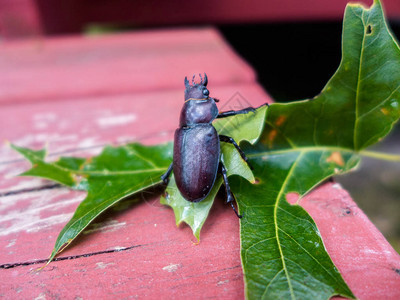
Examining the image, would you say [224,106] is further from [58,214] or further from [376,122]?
[58,214]

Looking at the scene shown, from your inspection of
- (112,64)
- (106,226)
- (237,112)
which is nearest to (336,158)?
(237,112)

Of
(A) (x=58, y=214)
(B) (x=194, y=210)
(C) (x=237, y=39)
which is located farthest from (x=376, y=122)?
(C) (x=237, y=39)

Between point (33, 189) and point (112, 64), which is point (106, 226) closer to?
point (33, 189)

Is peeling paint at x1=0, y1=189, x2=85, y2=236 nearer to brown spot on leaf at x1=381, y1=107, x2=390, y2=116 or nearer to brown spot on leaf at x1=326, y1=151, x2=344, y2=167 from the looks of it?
brown spot on leaf at x1=326, y1=151, x2=344, y2=167

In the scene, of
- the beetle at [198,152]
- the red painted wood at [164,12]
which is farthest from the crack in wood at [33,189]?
the red painted wood at [164,12]

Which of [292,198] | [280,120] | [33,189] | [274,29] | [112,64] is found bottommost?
[274,29]

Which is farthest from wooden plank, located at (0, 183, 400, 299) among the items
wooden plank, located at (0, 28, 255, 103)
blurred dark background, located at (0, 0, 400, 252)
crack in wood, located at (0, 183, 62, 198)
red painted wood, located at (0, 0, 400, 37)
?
red painted wood, located at (0, 0, 400, 37)

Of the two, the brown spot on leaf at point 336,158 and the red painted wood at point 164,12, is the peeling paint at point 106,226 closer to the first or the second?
the brown spot on leaf at point 336,158
